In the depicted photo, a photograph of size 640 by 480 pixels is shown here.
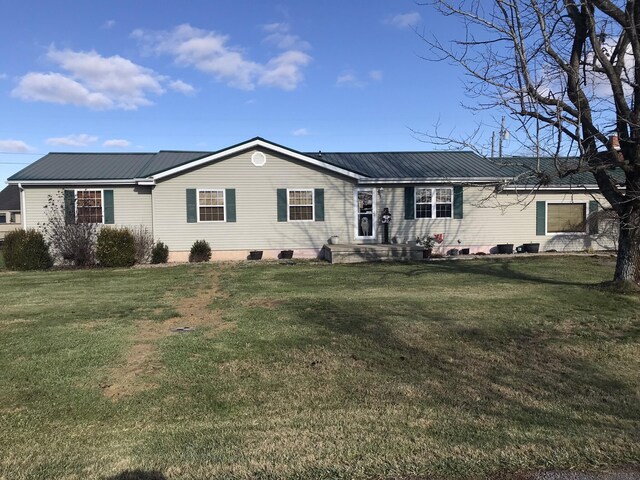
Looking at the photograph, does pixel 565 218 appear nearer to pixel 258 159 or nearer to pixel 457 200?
pixel 457 200

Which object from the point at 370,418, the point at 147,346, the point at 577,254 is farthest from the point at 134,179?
the point at 577,254

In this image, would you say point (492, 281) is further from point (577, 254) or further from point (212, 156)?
point (212, 156)

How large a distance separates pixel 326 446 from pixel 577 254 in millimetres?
16960

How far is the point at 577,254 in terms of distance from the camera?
1747cm

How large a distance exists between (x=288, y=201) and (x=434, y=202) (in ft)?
17.9

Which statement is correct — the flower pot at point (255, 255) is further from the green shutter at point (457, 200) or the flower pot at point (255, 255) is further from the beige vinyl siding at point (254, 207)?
the green shutter at point (457, 200)

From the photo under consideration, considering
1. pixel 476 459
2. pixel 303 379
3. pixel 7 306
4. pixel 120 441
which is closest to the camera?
pixel 476 459

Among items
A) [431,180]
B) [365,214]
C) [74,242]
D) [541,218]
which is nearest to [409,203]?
[431,180]

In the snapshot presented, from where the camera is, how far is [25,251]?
48.4 ft

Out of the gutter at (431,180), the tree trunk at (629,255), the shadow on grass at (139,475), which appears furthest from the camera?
the gutter at (431,180)

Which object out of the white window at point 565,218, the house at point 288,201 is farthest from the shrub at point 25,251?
the white window at point 565,218

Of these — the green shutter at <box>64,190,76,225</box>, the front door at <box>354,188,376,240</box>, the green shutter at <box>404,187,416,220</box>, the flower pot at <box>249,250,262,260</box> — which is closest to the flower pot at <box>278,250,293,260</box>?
the flower pot at <box>249,250,262,260</box>

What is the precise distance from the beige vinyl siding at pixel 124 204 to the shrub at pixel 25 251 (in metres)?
1.59

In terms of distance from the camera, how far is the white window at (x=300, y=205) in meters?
17.1
